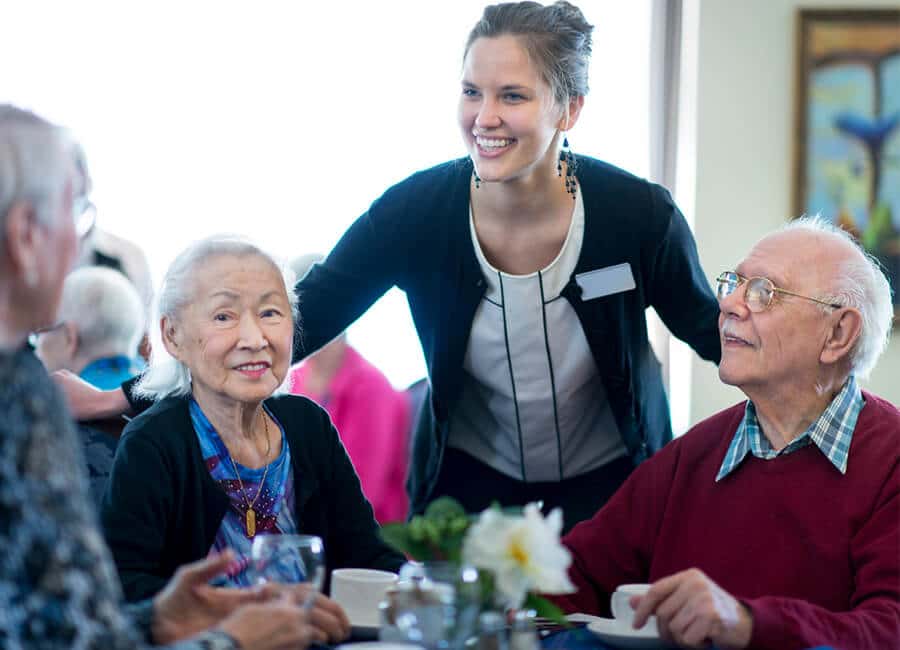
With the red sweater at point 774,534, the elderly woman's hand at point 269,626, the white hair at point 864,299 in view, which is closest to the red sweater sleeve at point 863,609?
the red sweater at point 774,534

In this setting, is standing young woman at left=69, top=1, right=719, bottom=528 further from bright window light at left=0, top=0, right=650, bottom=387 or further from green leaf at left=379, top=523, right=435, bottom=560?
bright window light at left=0, top=0, right=650, bottom=387

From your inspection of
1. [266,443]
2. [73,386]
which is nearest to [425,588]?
[266,443]

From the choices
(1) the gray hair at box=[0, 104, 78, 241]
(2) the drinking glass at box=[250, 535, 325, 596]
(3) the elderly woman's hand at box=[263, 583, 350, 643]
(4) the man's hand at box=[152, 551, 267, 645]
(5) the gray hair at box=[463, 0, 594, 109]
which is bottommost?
(3) the elderly woman's hand at box=[263, 583, 350, 643]

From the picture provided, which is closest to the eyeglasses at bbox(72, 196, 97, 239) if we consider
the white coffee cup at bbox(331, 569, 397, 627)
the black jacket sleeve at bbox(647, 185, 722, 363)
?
the white coffee cup at bbox(331, 569, 397, 627)

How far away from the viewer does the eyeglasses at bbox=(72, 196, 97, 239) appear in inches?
50.5

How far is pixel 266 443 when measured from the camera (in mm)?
2262

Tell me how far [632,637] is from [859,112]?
12.5 feet

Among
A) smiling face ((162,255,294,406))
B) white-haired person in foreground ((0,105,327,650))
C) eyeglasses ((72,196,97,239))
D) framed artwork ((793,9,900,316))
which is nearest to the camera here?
white-haired person in foreground ((0,105,327,650))

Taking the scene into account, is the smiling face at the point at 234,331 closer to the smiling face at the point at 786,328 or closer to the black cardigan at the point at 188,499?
the black cardigan at the point at 188,499

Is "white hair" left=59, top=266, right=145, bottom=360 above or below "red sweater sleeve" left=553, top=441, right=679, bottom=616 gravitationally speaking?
above

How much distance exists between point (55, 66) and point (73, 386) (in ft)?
10.7

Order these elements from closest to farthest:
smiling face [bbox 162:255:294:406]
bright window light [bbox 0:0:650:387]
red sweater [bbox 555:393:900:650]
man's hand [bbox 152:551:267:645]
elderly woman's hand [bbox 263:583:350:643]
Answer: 1. man's hand [bbox 152:551:267:645]
2. elderly woman's hand [bbox 263:583:350:643]
3. red sweater [bbox 555:393:900:650]
4. smiling face [bbox 162:255:294:406]
5. bright window light [bbox 0:0:650:387]

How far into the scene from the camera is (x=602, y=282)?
270cm

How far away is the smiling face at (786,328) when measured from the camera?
2.19 m
